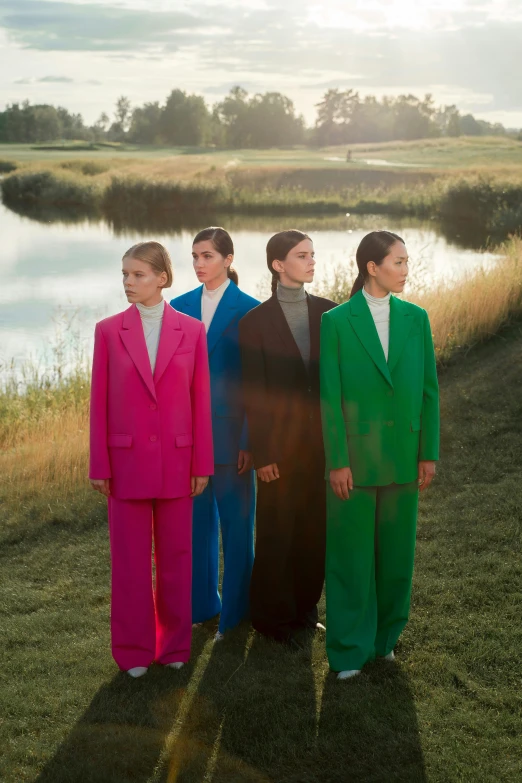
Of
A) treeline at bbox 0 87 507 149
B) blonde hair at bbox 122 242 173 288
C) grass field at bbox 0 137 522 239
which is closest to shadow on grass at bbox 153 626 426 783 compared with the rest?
blonde hair at bbox 122 242 173 288

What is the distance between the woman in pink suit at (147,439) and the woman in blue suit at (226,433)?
39cm

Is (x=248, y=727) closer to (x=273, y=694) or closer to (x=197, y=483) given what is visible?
(x=273, y=694)

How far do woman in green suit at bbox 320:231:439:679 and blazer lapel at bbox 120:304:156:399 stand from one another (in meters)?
0.69

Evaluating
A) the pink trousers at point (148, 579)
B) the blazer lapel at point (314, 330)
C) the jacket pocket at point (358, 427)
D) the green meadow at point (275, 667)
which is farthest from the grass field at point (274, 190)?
the pink trousers at point (148, 579)

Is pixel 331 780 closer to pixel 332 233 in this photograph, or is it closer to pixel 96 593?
pixel 96 593

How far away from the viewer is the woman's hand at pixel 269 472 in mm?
3846

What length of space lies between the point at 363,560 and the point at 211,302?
4.40ft

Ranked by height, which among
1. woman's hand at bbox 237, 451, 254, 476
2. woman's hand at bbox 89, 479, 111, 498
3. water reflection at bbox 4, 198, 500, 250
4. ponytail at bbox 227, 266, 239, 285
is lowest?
water reflection at bbox 4, 198, 500, 250

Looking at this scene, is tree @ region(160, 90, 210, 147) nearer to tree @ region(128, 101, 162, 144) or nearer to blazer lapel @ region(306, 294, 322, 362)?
tree @ region(128, 101, 162, 144)

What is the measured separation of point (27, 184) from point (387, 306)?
4256cm

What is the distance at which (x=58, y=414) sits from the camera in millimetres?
9000

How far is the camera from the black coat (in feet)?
12.6

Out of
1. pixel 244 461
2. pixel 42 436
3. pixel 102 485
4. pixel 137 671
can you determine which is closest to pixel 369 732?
pixel 137 671

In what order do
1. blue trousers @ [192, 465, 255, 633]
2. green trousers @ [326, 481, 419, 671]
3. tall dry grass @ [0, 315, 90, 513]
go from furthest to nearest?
tall dry grass @ [0, 315, 90, 513]
blue trousers @ [192, 465, 255, 633]
green trousers @ [326, 481, 419, 671]
